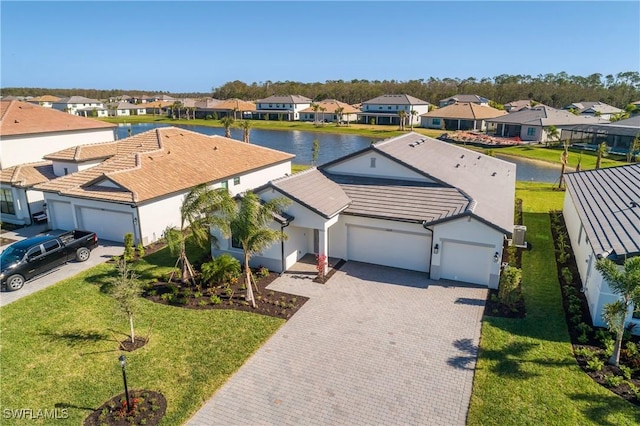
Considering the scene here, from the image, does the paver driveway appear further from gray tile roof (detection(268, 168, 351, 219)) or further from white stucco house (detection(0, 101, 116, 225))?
white stucco house (detection(0, 101, 116, 225))

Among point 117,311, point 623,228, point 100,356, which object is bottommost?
point 100,356

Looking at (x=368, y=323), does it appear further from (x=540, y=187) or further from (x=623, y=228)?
(x=540, y=187)

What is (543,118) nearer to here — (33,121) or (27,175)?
(33,121)

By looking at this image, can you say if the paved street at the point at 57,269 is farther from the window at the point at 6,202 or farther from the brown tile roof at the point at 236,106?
the brown tile roof at the point at 236,106

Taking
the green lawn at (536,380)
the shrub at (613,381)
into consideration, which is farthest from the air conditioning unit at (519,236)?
the shrub at (613,381)

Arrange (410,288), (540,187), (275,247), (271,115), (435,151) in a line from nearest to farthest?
(410,288) → (275,247) → (435,151) → (540,187) → (271,115)

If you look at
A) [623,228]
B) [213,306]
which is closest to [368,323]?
[213,306]
